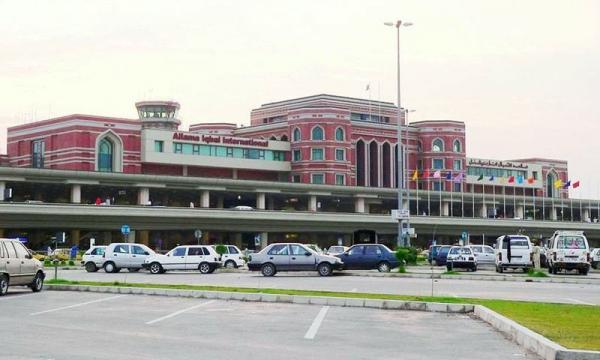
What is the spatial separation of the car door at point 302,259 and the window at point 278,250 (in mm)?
328

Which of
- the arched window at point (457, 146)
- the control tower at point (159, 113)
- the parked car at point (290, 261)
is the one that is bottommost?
the parked car at point (290, 261)

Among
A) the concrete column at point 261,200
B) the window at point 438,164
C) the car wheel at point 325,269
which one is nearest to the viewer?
the car wheel at point 325,269

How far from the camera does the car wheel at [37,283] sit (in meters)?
25.0

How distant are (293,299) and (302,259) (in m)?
15.7

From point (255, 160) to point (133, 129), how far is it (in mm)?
19568

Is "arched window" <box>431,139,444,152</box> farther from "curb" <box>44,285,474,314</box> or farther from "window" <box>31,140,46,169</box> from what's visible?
"curb" <box>44,285,474,314</box>

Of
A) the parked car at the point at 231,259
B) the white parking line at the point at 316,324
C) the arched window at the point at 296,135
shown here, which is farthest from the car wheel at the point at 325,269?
the arched window at the point at 296,135

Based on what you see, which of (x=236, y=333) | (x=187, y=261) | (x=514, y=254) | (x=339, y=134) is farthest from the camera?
(x=339, y=134)

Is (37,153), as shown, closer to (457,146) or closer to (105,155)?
(105,155)

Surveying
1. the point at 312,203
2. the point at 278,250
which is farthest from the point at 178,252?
the point at 312,203

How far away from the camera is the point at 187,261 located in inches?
1594

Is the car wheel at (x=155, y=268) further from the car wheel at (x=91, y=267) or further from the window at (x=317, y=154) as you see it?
the window at (x=317, y=154)

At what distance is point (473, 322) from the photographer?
52.6 feet

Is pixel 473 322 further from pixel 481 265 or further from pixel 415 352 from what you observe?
pixel 481 265
